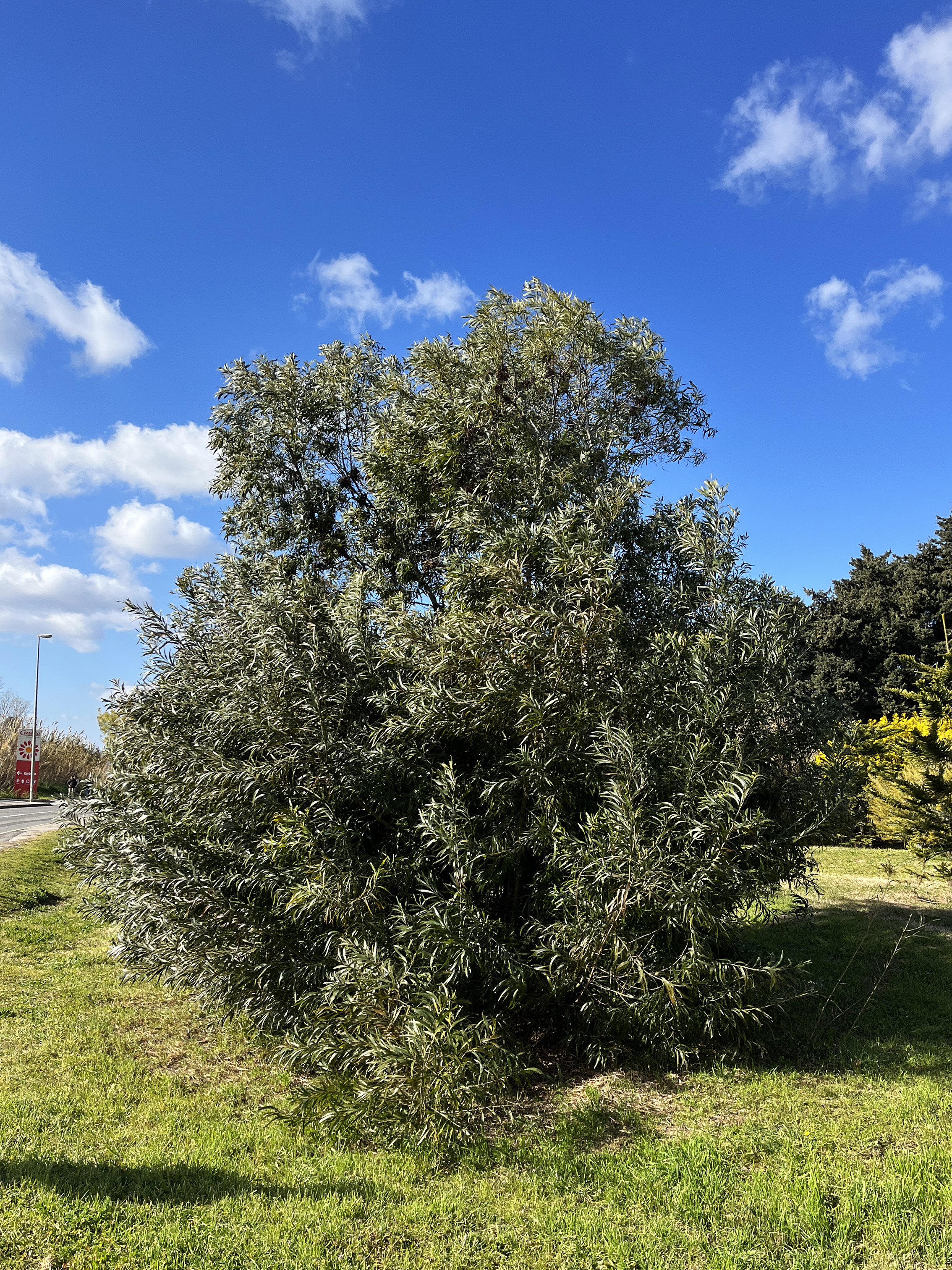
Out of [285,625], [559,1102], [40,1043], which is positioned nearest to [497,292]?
[285,625]

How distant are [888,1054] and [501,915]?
3.47m

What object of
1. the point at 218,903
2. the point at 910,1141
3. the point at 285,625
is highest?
the point at 285,625

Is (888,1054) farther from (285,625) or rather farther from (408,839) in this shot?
(285,625)

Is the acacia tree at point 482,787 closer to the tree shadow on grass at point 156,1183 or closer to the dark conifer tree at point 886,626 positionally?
the tree shadow on grass at point 156,1183

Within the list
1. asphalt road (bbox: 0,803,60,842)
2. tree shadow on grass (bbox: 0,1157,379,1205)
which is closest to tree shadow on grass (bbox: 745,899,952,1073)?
tree shadow on grass (bbox: 0,1157,379,1205)

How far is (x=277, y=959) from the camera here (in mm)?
6738

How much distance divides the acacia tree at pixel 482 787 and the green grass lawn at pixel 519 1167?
1.57 feet

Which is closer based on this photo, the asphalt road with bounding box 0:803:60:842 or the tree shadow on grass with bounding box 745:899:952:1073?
the tree shadow on grass with bounding box 745:899:952:1073

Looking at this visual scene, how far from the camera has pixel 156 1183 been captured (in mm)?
4652

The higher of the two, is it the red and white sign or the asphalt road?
the red and white sign

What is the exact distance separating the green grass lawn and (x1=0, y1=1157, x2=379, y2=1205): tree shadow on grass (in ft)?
0.05

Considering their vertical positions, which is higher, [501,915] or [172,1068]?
[501,915]

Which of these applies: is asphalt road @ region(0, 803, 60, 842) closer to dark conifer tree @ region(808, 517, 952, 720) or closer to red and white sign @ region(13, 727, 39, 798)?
red and white sign @ region(13, 727, 39, 798)

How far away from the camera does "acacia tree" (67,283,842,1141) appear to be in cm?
578
